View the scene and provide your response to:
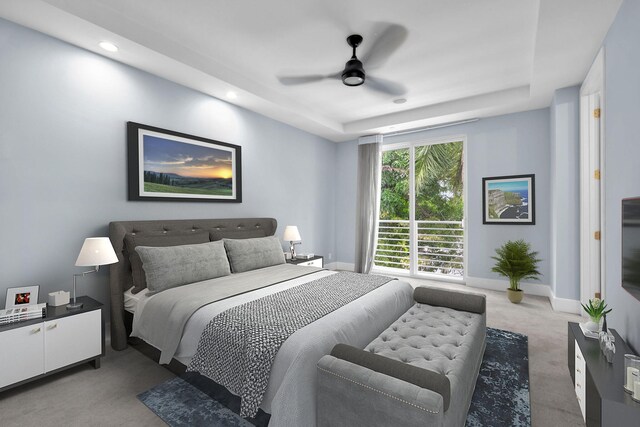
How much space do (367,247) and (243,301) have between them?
3724 millimetres

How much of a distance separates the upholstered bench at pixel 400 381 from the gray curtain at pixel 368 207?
3.64 meters

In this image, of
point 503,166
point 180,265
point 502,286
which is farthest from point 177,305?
point 503,166

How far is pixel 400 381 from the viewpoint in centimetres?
135

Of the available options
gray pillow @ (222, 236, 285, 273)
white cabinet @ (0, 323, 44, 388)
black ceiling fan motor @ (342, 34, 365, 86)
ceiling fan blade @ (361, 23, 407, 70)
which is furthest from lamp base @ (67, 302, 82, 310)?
ceiling fan blade @ (361, 23, 407, 70)

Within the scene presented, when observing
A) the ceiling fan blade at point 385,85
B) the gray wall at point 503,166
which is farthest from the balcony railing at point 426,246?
the ceiling fan blade at point 385,85

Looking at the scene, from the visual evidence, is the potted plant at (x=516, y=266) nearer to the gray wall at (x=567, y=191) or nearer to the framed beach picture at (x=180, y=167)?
the gray wall at (x=567, y=191)

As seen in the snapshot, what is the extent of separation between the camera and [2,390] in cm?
200

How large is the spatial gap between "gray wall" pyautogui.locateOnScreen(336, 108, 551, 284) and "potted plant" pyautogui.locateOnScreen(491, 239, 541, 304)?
0.30 meters

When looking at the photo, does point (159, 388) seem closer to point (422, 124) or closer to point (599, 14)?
point (599, 14)

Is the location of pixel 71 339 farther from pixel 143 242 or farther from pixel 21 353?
pixel 143 242

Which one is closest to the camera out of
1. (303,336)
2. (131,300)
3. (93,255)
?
(303,336)

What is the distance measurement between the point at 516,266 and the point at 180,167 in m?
4.52

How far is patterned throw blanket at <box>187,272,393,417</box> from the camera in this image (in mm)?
1614

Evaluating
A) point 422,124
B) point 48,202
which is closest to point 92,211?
point 48,202
